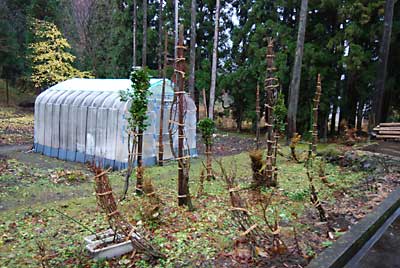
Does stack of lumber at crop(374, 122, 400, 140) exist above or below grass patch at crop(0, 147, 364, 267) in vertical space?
above

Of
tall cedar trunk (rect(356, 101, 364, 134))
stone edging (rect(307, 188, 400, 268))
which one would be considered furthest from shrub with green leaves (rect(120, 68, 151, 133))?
tall cedar trunk (rect(356, 101, 364, 134))

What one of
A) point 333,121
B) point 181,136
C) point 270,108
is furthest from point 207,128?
point 333,121

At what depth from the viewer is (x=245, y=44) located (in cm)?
1831

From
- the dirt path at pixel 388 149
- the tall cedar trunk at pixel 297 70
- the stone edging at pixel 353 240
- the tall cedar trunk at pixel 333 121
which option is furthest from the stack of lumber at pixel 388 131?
the stone edging at pixel 353 240

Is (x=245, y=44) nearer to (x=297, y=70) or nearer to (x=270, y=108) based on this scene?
(x=297, y=70)

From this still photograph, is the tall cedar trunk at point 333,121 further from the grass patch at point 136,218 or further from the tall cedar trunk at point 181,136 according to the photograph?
the tall cedar trunk at point 181,136

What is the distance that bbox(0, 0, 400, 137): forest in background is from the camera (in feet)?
45.9

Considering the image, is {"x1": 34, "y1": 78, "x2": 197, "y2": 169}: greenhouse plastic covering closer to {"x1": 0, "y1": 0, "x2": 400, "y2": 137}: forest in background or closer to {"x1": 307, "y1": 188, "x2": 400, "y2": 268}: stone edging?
{"x1": 0, "y1": 0, "x2": 400, "y2": 137}: forest in background

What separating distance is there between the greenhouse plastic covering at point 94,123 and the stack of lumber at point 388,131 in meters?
6.82

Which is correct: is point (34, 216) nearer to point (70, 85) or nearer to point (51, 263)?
point (51, 263)

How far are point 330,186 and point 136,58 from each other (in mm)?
17405

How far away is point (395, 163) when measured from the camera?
741cm

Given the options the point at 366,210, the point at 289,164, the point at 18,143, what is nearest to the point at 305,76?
the point at 289,164

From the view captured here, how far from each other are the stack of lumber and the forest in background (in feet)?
8.20
